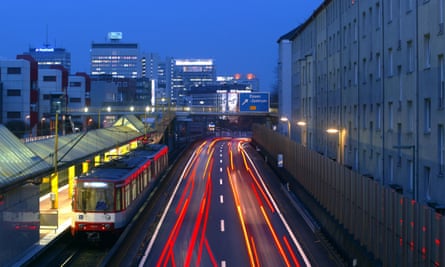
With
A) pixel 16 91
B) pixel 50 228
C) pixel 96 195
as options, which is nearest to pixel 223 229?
pixel 96 195

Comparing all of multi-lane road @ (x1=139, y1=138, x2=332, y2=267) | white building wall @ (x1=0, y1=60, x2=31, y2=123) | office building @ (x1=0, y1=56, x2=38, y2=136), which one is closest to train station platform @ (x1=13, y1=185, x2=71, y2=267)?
multi-lane road @ (x1=139, y1=138, x2=332, y2=267)

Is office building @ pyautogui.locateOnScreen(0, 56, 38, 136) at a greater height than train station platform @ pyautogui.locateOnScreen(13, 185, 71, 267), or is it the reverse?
office building @ pyautogui.locateOnScreen(0, 56, 38, 136)

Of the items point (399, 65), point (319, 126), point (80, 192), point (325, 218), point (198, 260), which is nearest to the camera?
point (198, 260)

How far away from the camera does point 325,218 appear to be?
26.3 metres

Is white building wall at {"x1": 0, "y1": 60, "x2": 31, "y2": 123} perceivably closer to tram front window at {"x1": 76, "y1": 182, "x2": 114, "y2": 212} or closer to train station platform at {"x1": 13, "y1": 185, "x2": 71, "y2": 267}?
train station platform at {"x1": 13, "y1": 185, "x2": 71, "y2": 267}

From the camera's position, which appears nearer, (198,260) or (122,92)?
(198,260)

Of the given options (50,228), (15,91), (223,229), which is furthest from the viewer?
(15,91)

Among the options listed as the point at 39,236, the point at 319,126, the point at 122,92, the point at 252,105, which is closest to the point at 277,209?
the point at 39,236

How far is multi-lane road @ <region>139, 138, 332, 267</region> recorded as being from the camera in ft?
74.2

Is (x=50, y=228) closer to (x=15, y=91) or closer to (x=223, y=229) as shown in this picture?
(x=223, y=229)

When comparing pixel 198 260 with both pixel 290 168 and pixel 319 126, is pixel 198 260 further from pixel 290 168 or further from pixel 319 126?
pixel 319 126

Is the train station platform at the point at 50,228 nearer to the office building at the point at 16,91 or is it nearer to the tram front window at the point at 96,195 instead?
the tram front window at the point at 96,195

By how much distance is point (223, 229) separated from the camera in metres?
28.6

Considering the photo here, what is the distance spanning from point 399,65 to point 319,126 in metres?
24.7
